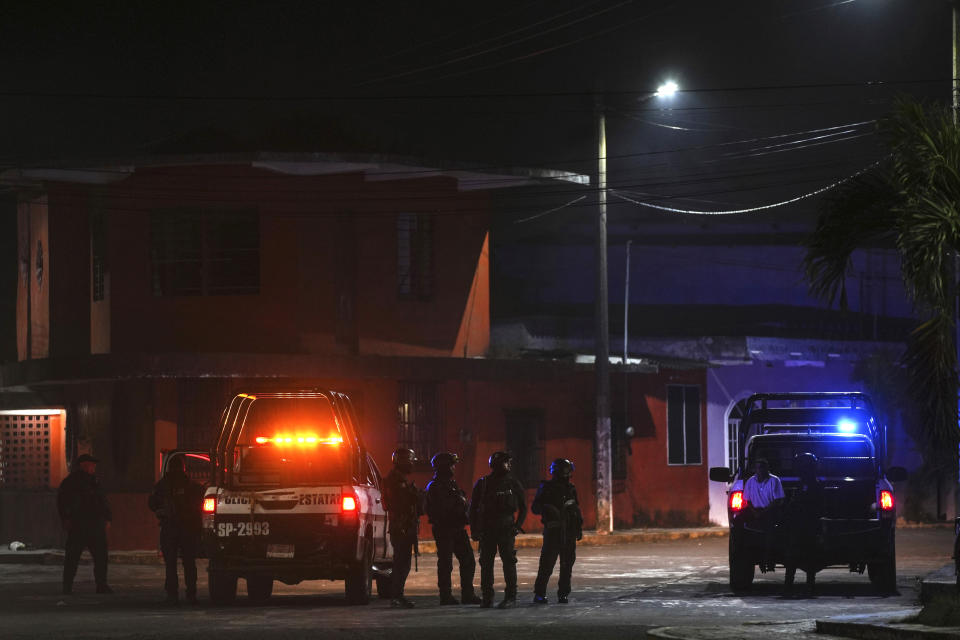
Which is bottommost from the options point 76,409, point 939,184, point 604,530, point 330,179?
point 604,530

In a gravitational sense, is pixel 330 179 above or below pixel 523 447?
above

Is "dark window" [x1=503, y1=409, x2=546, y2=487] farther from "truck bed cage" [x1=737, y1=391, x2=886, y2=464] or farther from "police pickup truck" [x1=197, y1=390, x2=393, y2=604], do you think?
"police pickup truck" [x1=197, y1=390, x2=393, y2=604]

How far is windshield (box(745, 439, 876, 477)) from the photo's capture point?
18938mm

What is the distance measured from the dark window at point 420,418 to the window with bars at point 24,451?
7.23 m

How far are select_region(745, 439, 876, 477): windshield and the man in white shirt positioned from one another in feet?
1.06

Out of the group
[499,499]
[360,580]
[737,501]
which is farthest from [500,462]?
[737,501]

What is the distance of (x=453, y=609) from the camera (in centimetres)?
1700

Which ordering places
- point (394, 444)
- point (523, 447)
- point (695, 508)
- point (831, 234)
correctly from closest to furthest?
1. point (831, 234)
2. point (394, 444)
3. point (523, 447)
4. point (695, 508)

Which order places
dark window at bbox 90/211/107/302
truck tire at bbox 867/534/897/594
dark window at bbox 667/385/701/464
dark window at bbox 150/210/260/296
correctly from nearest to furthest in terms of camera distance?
1. truck tire at bbox 867/534/897/594
2. dark window at bbox 150/210/260/296
3. dark window at bbox 90/211/107/302
4. dark window at bbox 667/385/701/464

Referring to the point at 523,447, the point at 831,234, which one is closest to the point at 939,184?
the point at 831,234

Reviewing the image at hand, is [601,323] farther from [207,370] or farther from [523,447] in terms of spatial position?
[207,370]

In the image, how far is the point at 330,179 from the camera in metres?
30.7

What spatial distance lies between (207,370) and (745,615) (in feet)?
49.0

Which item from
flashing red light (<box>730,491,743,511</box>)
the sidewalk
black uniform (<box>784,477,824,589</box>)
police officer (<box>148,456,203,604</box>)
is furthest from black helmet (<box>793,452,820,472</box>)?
the sidewalk
